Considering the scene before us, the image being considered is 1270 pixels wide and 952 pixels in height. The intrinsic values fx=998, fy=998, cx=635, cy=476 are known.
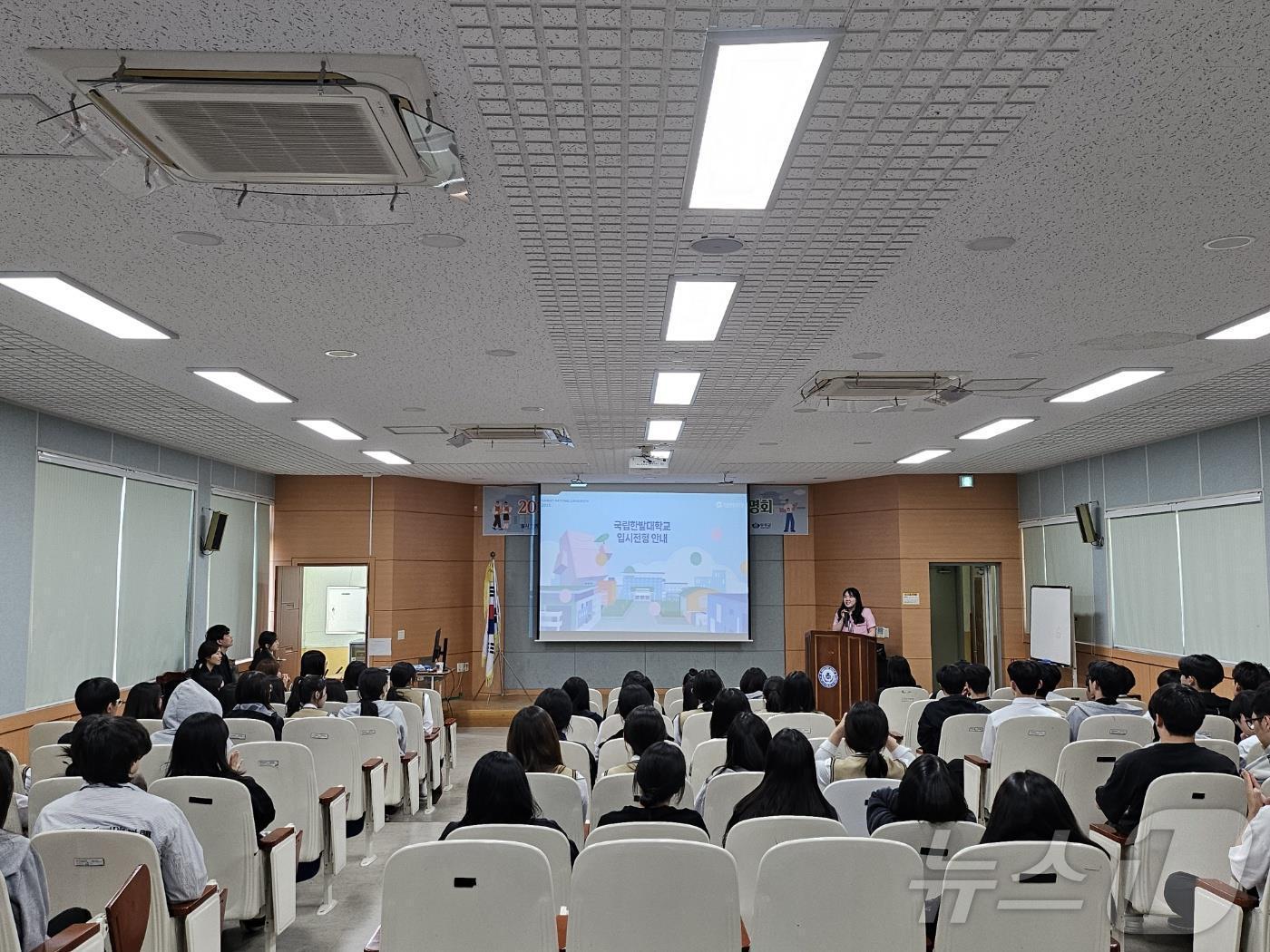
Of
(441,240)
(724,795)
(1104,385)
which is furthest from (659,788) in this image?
(1104,385)

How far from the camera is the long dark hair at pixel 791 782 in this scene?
378 cm

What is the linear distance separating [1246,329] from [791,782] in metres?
3.84

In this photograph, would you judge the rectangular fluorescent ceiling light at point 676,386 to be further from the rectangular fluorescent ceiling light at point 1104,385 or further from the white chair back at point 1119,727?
the white chair back at point 1119,727

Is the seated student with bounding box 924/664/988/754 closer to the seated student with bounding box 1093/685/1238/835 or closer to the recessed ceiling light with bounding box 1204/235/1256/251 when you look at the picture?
the seated student with bounding box 1093/685/1238/835

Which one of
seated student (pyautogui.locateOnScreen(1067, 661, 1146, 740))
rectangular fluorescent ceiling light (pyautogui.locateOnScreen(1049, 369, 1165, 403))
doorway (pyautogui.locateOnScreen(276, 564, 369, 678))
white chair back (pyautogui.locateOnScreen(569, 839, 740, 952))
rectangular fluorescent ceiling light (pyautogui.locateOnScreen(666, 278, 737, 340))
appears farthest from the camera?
doorway (pyautogui.locateOnScreen(276, 564, 369, 678))

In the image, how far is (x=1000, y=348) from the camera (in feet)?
20.0

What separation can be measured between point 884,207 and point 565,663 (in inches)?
467

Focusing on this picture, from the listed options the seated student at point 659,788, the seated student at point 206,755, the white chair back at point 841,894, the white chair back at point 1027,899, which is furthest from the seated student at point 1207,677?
the seated student at point 206,755

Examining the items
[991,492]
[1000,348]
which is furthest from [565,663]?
[1000,348]

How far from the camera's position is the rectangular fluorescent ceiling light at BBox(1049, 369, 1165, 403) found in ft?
22.3

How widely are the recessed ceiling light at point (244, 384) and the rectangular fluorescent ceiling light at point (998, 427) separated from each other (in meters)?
6.10

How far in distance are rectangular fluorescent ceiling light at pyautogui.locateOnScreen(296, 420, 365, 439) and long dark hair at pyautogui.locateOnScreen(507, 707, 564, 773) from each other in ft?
16.1

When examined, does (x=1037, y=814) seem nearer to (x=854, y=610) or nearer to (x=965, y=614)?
(x=854, y=610)

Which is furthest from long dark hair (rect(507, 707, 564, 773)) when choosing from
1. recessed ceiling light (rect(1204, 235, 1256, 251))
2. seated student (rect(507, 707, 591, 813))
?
recessed ceiling light (rect(1204, 235, 1256, 251))
